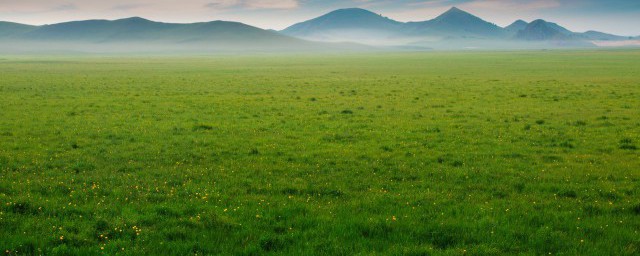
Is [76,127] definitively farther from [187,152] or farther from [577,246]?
[577,246]

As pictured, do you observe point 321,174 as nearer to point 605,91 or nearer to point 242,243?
point 242,243

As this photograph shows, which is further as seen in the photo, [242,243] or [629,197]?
[629,197]

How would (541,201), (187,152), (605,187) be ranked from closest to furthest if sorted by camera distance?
1. (541,201)
2. (605,187)
3. (187,152)

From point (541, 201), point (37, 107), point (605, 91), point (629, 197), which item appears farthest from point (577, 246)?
point (605, 91)

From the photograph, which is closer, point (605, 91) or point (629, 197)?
point (629, 197)

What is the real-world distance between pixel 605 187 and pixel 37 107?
102 feet

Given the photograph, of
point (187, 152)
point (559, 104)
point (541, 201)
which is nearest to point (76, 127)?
point (187, 152)

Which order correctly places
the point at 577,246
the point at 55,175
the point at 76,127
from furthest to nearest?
the point at 76,127, the point at 55,175, the point at 577,246

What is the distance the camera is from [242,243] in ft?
29.4

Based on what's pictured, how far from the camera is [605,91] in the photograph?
4378 centimetres

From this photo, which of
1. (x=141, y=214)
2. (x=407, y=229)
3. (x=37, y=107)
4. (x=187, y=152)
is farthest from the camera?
(x=37, y=107)

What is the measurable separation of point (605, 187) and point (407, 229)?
6.22 metres

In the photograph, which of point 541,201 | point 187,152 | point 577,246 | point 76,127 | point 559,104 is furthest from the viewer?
point 559,104

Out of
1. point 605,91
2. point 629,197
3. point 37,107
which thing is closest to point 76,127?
point 37,107
